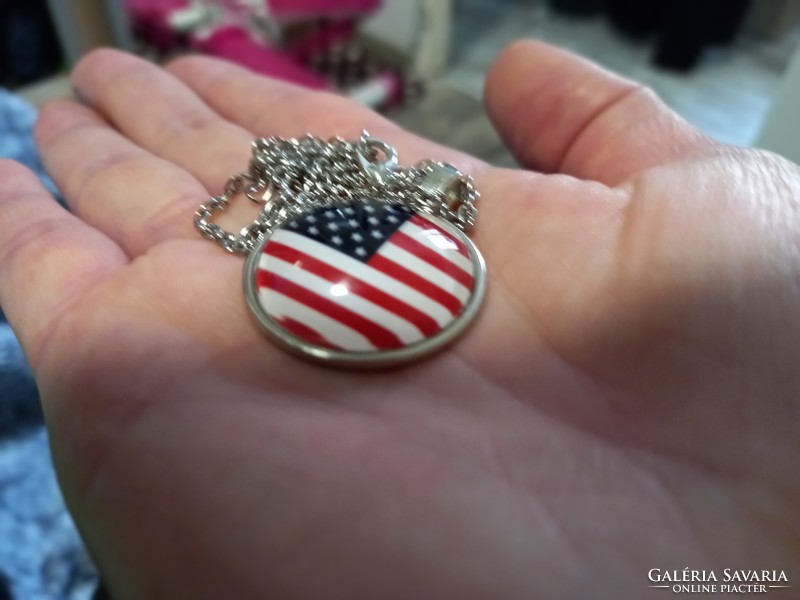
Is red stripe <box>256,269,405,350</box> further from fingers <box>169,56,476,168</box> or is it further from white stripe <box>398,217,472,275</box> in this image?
fingers <box>169,56,476,168</box>

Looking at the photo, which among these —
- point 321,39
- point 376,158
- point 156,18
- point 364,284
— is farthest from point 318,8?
point 364,284

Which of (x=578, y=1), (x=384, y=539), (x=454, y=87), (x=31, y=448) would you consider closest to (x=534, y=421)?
(x=384, y=539)

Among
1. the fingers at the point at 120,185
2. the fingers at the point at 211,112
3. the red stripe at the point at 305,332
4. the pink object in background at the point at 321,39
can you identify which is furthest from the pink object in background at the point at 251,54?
the red stripe at the point at 305,332

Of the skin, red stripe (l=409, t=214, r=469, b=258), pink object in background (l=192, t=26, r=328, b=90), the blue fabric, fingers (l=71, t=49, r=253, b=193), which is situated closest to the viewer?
the skin

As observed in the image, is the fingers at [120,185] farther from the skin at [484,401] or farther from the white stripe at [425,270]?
the white stripe at [425,270]

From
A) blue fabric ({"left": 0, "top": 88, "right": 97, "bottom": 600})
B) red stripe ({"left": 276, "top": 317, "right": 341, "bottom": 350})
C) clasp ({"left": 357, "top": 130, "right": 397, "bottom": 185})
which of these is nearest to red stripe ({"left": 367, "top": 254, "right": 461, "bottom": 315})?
red stripe ({"left": 276, "top": 317, "right": 341, "bottom": 350})

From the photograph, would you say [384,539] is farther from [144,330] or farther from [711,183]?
[711,183]
